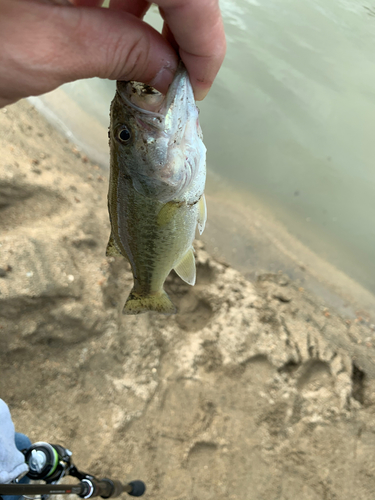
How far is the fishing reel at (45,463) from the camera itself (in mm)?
2123

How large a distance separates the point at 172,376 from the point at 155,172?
2.29 meters

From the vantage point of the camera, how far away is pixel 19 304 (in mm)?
2793

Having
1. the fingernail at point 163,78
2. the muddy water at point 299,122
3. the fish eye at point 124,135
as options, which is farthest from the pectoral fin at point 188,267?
the muddy water at point 299,122

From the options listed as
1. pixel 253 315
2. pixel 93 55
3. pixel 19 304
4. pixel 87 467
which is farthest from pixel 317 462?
pixel 93 55

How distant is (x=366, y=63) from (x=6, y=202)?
19.0 ft

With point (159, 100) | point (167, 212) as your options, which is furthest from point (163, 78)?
point (167, 212)

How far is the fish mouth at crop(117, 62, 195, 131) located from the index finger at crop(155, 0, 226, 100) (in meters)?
0.05

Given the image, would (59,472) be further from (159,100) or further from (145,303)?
(159,100)

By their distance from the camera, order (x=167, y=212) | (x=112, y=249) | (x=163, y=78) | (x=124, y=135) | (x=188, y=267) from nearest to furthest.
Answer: (x=163, y=78) < (x=124, y=135) < (x=167, y=212) < (x=112, y=249) < (x=188, y=267)

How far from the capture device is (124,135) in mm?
1462

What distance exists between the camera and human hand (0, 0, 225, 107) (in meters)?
1.07

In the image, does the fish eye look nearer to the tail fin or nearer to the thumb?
the thumb

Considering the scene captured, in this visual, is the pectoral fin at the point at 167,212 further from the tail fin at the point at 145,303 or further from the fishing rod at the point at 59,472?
the fishing rod at the point at 59,472

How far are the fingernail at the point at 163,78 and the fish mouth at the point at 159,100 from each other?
0.03 meters
